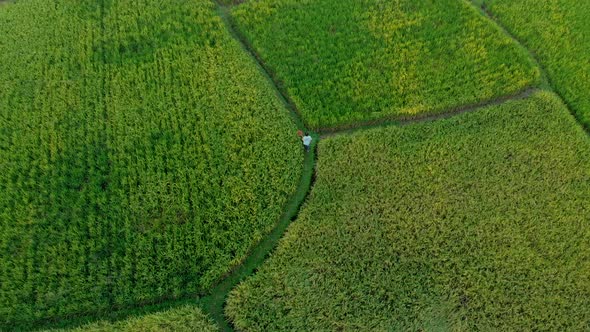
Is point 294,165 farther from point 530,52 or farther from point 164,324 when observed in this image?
point 530,52

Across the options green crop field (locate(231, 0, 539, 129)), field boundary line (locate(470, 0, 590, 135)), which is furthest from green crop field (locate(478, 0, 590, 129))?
green crop field (locate(231, 0, 539, 129))

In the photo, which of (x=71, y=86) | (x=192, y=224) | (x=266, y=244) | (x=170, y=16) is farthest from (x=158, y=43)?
(x=266, y=244)

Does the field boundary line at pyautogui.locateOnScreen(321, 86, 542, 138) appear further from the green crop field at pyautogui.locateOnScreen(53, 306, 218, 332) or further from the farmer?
the green crop field at pyautogui.locateOnScreen(53, 306, 218, 332)

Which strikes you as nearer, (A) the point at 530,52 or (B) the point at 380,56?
(B) the point at 380,56

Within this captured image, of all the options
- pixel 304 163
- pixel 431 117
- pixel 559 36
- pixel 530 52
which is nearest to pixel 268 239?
pixel 304 163

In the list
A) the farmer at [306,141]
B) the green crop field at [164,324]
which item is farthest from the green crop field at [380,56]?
the green crop field at [164,324]

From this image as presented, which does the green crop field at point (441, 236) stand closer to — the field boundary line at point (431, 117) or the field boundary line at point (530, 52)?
the field boundary line at point (431, 117)
